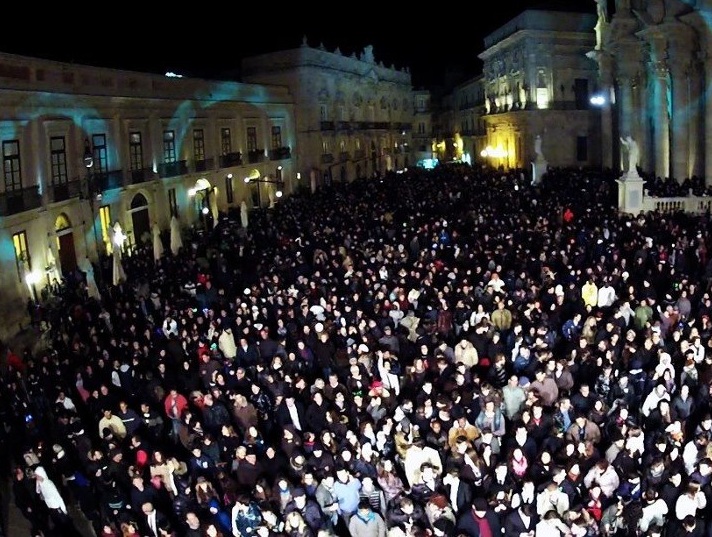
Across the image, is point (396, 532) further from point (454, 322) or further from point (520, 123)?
point (520, 123)

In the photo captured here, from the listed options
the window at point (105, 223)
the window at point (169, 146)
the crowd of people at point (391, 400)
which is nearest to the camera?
the crowd of people at point (391, 400)

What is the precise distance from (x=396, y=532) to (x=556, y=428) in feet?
8.83

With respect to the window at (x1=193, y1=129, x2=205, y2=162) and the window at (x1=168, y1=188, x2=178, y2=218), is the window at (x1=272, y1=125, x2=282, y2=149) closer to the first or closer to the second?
the window at (x1=193, y1=129, x2=205, y2=162)

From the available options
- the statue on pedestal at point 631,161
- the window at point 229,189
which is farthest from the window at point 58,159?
the statue on pedestal at point 631,161

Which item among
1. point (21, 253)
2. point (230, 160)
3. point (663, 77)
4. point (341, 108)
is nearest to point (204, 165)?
point (230, 160)

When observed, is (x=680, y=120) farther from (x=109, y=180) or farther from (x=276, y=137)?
(x=276, y=137)

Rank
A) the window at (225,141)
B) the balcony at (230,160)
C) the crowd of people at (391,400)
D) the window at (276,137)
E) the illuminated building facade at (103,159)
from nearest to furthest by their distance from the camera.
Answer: the crowd of people at (391,400) → the illuminated building facade at (103,159) → the balcony at (230,160) → the window at (225,141) → the window at (276,137)

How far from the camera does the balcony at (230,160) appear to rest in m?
42.5

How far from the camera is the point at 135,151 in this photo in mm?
33812

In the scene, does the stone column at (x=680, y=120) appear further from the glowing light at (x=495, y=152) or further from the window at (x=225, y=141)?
the glowing light at (x=495, y=152)

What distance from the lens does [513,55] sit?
187 ft

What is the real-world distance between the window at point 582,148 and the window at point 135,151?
3102cm

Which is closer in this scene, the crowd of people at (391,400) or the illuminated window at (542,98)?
the crowd of people at (391,400)

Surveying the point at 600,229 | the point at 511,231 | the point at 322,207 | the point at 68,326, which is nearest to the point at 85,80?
the point at 322,207
